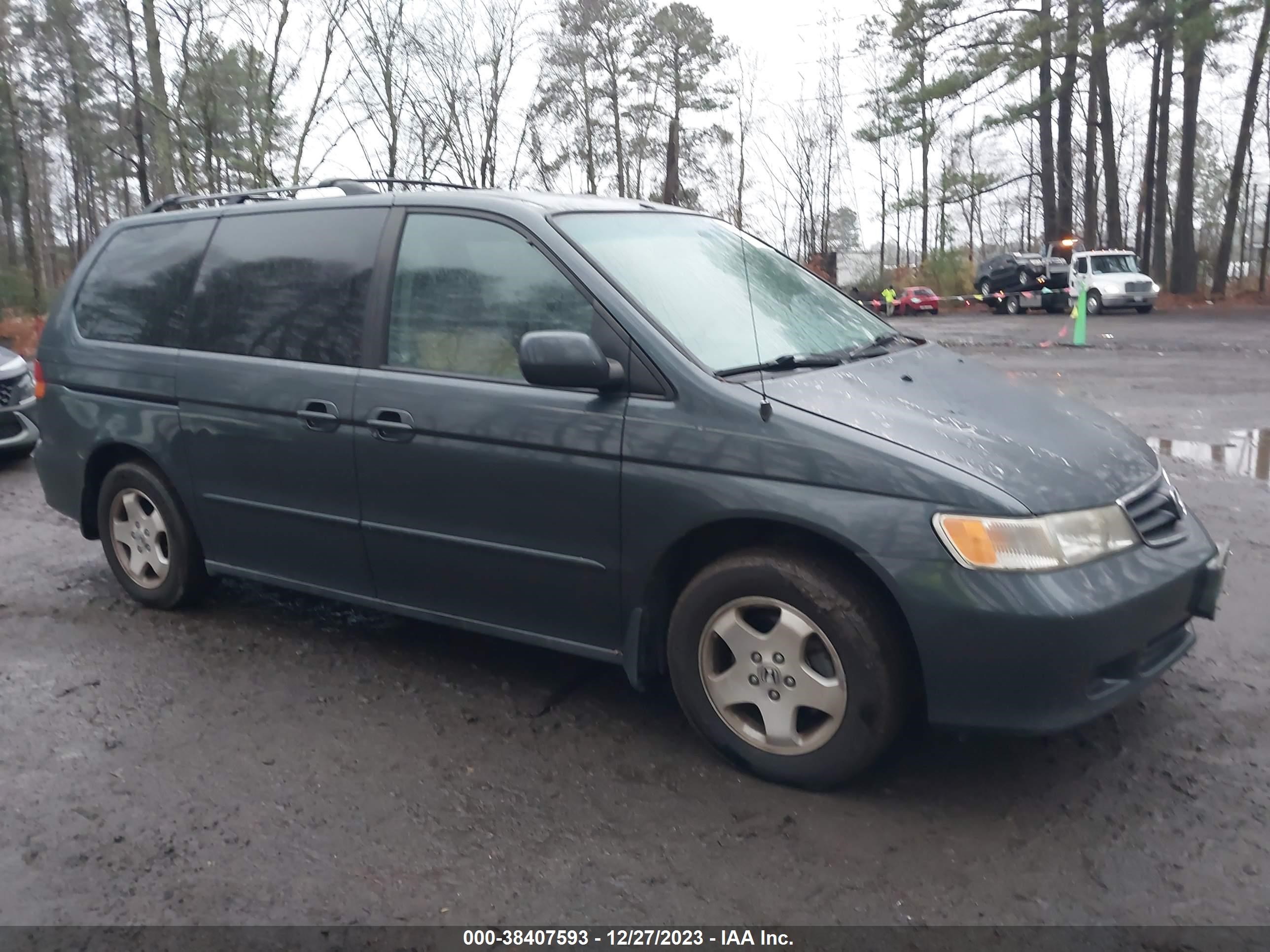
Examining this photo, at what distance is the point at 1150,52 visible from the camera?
33688mm

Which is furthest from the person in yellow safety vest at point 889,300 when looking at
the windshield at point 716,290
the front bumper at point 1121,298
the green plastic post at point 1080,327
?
the windshield at point 716,290

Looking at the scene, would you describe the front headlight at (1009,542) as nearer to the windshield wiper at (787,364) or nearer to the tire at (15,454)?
the windshield wiper at (787,364)

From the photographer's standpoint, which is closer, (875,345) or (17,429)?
(875,345)

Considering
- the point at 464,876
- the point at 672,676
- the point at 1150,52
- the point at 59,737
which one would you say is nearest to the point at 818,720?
the point at 672,676

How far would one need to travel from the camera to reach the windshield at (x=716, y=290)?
3.71 metres

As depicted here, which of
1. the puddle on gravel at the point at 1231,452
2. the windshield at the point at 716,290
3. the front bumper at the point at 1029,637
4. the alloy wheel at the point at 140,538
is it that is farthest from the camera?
the puddle on gravel at the point at 1231,452

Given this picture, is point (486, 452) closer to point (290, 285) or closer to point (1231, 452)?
point (290, 285)

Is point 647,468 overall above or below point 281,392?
below

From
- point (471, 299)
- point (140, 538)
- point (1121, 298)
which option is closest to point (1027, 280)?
point (1121, 298)

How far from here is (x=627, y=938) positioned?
2688 mm

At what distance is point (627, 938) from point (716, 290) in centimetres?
223

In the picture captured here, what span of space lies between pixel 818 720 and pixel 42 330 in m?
4.27

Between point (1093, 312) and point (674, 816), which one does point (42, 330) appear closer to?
point (674, 816)

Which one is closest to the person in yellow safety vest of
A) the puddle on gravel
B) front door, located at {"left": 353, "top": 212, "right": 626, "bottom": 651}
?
the puddle on gravel
